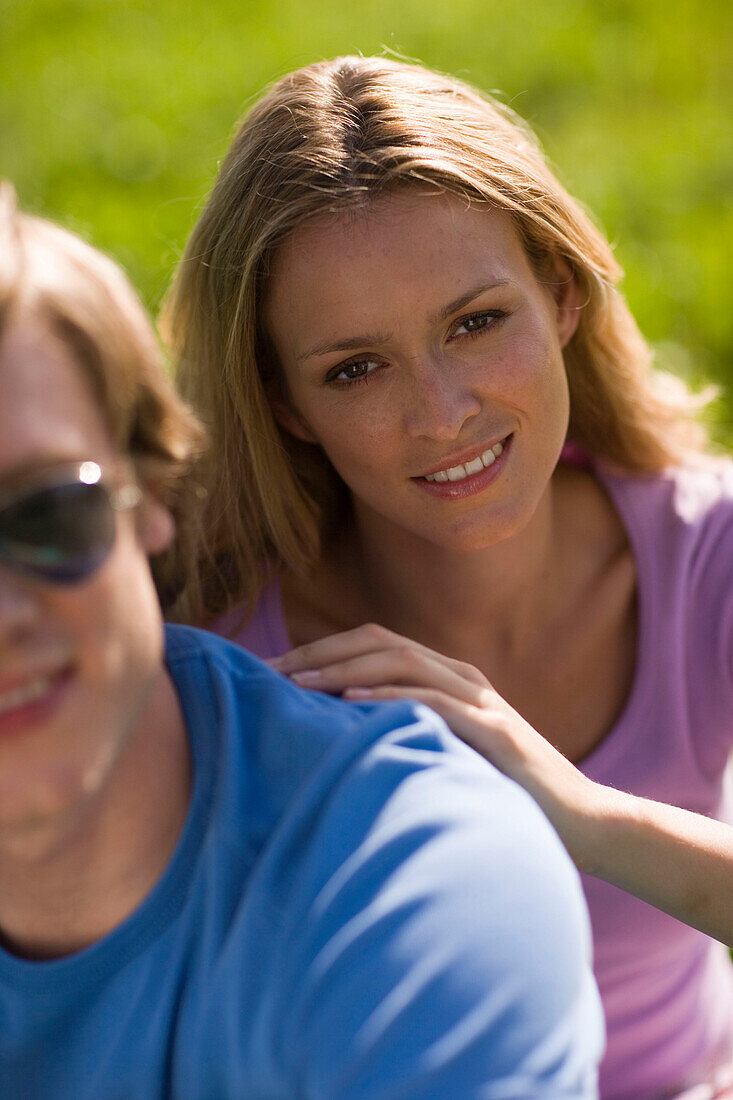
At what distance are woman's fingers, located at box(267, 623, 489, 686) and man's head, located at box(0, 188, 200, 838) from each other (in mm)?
504

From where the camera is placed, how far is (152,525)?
69.1 inches

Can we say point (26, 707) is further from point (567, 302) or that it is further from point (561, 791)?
point (567, 302)

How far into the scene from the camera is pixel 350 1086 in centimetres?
152

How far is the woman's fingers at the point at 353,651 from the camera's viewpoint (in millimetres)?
2080

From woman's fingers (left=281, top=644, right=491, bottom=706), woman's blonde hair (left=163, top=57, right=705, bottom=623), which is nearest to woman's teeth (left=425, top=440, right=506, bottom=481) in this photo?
woman's blonde hair (left=163, top=57, right=705, bottom=623)

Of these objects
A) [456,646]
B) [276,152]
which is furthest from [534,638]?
[276,152]

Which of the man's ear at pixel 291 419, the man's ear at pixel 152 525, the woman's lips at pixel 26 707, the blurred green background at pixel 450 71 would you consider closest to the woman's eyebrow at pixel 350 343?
the man's ear at pixel 291 419

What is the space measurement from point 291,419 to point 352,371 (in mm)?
264

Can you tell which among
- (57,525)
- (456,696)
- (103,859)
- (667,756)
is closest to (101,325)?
(57,525)

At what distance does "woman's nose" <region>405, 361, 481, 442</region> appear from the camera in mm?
2326

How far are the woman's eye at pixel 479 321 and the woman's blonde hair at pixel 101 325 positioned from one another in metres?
0.69

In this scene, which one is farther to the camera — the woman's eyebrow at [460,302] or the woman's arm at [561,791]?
the woman's eyebrow at [460,302]

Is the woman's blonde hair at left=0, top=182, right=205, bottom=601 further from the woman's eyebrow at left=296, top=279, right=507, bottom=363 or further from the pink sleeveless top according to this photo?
the pink sleeveless top

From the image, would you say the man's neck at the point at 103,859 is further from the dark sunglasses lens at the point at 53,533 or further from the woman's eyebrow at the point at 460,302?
the woman's eyebrow at the point at 460,302
